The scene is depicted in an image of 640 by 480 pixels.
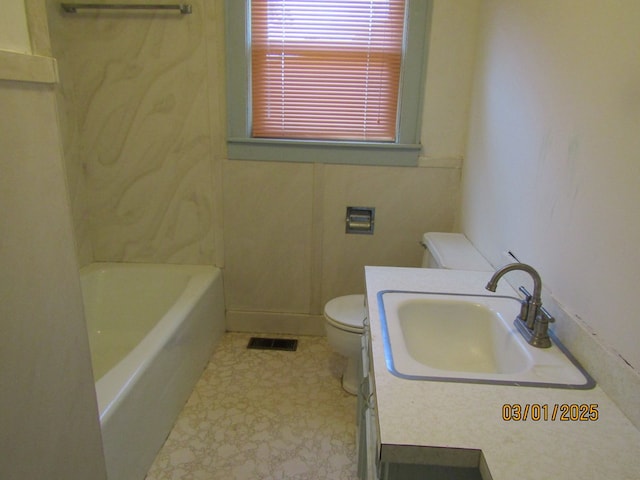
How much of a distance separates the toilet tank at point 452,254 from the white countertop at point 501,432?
0.83 meters

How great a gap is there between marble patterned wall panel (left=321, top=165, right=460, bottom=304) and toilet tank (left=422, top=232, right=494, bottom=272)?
236 mm

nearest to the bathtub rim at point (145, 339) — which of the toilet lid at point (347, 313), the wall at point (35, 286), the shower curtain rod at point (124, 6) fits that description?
the wall at point (35, 286)

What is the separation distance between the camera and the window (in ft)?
7.11

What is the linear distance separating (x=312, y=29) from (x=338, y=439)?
1.94 meters

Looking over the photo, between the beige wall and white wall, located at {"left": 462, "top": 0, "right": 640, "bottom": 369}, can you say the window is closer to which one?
the beige wall

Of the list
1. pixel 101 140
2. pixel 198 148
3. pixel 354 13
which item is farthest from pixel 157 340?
pixel 354 13


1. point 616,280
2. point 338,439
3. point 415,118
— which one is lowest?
point 338,439

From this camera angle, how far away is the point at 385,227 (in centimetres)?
242

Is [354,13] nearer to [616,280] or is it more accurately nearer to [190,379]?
[616,280]

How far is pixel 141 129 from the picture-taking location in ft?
7.61

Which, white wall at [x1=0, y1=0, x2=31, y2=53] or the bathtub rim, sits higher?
white wall at [x1=0, y1=0, x2=31, y2=53]

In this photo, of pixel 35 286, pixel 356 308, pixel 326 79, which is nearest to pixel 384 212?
pixel 356 308
